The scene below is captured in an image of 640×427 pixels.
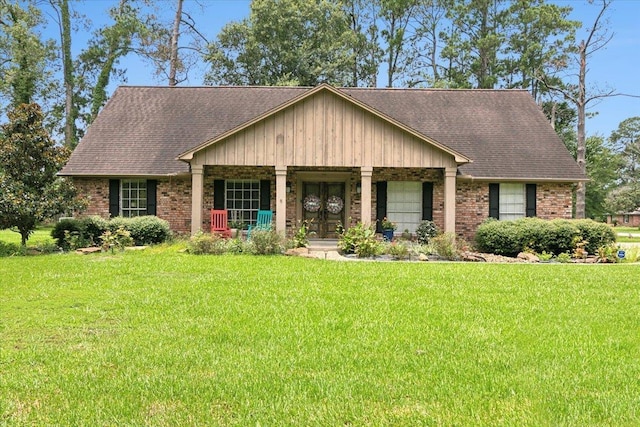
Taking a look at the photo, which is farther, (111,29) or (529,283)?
(111,29)

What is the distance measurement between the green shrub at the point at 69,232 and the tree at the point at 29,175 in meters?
0.59

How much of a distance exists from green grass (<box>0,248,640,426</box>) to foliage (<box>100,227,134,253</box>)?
4.95m

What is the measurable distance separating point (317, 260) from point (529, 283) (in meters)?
4.89

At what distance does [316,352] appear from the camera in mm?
4387

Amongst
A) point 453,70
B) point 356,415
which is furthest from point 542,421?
point 453,70

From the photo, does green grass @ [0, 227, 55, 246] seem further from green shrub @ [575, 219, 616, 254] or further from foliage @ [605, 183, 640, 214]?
foliage @ [605, 183, 640, 214]

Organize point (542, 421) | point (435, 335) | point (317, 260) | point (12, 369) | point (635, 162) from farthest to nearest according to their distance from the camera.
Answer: point (635, 162) < point (317, 260) < point (435, 335) < point (12, 369) < point (542, 421)

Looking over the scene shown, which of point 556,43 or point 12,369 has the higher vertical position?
point 556,43

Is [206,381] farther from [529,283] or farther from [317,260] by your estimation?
[317,260]

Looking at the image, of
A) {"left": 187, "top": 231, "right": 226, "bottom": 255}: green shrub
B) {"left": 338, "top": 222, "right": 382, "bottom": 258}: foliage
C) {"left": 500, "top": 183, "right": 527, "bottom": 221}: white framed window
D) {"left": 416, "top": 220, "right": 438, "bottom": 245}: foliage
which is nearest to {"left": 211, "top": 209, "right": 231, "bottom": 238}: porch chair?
{"left": 187, "top": 231, "right": 226, "bottom": 255}: green shrub

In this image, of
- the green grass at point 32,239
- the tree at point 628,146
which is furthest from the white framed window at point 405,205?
the tree at point 628,146

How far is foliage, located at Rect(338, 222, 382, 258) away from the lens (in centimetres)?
1259

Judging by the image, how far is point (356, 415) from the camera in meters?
3.19

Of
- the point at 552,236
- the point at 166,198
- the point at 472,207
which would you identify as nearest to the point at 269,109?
the point at 166,198
